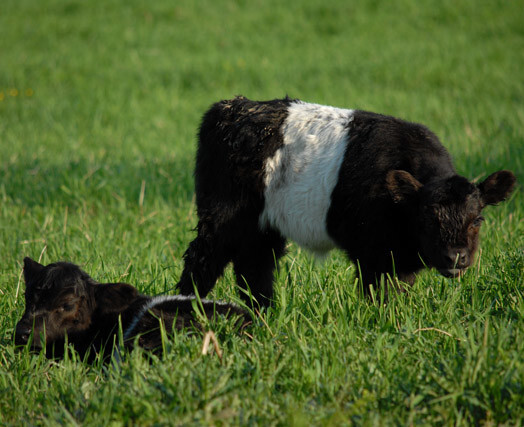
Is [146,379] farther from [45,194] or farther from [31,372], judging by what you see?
[45,194]

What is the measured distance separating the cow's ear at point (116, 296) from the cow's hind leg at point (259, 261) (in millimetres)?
1216

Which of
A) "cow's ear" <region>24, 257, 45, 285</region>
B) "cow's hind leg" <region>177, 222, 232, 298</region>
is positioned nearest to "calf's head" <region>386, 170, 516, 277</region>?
"cow's hind leg" <region>177, 222, 232, 298</region>

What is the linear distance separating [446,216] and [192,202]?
4.25 meters

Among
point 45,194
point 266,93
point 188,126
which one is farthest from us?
point 266,93

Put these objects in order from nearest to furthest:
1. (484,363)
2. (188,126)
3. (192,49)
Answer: (484,363)
(188,126)
(192,49)

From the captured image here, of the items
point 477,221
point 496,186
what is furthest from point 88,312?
point 496,186

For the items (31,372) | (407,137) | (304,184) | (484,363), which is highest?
(407,137)

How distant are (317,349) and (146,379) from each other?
988 millimetres

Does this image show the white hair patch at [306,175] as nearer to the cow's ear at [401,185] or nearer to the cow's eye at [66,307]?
the cow's ear at [401,185]

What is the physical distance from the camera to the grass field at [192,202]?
3.24m

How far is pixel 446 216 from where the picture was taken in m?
4.34

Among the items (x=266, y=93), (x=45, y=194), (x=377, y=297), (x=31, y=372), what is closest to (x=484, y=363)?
(x=377, y=297)

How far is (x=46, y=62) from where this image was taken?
16266 millimetres

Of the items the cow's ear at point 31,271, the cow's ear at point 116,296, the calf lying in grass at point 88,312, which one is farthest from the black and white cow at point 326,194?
the cow's ear at point 31,271
